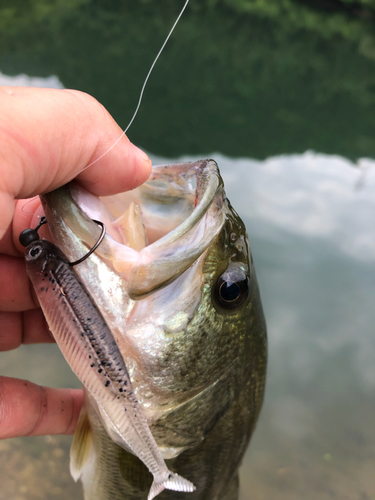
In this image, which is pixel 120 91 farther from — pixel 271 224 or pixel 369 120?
pixel 369 120

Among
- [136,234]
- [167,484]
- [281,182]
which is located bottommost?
[281,182]

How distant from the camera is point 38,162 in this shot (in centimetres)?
85

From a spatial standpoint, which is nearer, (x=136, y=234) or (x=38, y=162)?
(x=38, y=162)

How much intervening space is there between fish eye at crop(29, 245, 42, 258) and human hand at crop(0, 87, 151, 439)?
10 centimetres

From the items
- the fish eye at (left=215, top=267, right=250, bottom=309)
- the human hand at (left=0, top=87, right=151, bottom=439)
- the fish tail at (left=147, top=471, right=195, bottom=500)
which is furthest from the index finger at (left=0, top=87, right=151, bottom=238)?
the fish tail at (left=147, top=471, right=195, bottom=500)

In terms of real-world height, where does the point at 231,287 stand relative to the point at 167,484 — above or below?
above

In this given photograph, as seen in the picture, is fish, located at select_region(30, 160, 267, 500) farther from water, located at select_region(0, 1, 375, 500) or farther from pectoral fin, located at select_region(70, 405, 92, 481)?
water, located at select_region(0, 1, 375, 500)

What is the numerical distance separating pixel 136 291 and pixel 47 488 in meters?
2.51

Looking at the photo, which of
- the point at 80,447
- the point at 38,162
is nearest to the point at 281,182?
the point at 80,447

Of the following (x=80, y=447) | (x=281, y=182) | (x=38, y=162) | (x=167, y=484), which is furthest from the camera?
(x=281, y=182)

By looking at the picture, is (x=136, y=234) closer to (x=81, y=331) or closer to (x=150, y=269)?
(x=150, y=269)

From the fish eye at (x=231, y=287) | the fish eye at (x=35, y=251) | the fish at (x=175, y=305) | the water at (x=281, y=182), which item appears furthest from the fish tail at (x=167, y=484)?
the water at (x=281, y=182)

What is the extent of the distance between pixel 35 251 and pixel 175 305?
415 millimetres

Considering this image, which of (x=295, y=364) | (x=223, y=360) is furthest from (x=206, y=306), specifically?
(x=295, y=364)
